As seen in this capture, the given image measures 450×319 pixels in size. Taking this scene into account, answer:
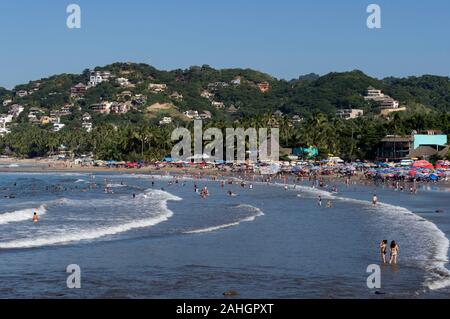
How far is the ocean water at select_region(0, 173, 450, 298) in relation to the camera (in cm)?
2234

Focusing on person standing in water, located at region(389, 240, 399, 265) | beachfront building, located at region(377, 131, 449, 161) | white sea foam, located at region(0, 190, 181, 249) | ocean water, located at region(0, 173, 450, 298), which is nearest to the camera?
ocean water, located at region(0, 173, 450, 298)

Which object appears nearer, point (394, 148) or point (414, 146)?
point (414, 146)

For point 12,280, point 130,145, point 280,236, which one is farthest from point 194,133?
point 12,280

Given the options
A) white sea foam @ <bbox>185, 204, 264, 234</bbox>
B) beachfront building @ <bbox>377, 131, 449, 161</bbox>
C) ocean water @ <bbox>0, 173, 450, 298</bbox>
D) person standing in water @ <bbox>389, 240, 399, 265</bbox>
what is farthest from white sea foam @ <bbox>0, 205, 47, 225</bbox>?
beachfront building @ <bbox>377, 131, 449, 161</bbox>

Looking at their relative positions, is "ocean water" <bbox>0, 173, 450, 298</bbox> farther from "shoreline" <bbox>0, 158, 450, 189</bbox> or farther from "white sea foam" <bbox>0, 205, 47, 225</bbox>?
"shoreline" <bbox>0, 158, 450, 189</bbox>

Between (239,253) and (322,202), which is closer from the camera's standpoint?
(239,253)

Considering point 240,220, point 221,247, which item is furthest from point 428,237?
point 240,220

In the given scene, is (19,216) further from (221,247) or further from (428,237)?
(428,237)

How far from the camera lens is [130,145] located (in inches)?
5138

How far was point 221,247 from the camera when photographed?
30.5m
